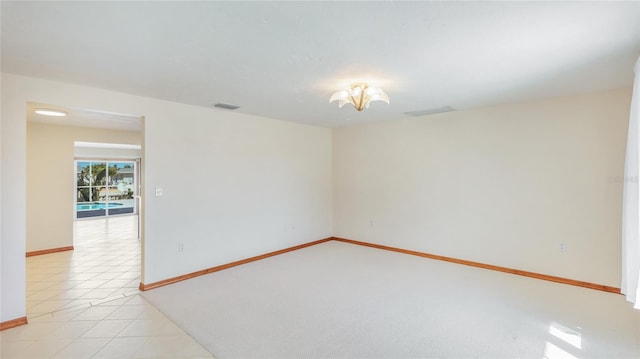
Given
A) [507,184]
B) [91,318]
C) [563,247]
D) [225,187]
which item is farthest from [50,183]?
[563,247]

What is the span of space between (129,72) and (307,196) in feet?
12.0

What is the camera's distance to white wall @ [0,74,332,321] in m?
2.72

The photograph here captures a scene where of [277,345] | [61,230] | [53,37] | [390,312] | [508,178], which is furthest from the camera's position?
[61,230]

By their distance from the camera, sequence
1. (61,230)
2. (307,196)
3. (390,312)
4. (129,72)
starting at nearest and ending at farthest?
(129,72), (390,312), (61,230), (307,196)

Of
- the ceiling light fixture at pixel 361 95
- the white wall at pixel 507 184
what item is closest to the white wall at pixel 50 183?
the ceiling light fixture at pixel 361 95

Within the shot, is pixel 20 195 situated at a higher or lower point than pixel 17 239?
higher

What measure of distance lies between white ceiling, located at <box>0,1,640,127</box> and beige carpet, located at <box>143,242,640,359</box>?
2264 millimetres

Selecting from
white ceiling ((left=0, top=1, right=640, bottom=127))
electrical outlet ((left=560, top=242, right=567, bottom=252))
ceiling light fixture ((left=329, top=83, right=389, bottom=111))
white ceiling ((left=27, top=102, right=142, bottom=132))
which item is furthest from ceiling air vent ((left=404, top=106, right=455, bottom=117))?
white ceiling ((left=27, top=102, right=142, bottom=132))

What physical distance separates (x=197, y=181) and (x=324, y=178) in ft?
8.82

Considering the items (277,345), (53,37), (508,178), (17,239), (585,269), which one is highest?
(53,37)

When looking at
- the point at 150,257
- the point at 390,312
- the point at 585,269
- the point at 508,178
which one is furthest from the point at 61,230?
the point at 585,269

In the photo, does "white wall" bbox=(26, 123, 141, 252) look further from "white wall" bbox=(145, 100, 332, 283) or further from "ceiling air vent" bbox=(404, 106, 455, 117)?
"ceiling air vent" bbox=(404, 106, 455, 117)

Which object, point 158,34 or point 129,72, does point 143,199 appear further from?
point 158,34

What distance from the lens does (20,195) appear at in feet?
9.05
